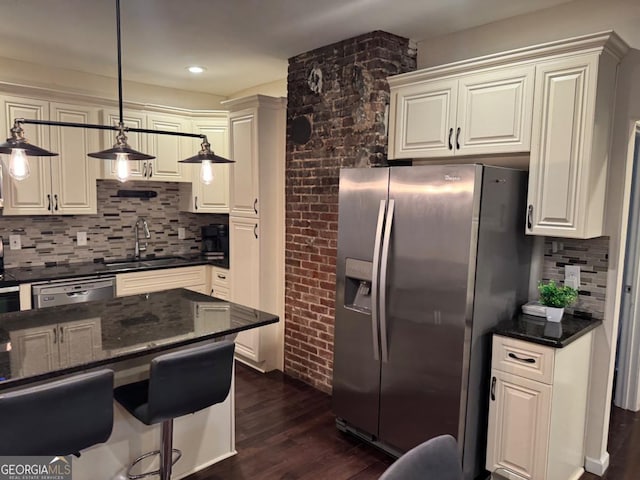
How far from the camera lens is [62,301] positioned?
349cm

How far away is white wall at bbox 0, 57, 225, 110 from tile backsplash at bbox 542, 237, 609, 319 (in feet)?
12.4

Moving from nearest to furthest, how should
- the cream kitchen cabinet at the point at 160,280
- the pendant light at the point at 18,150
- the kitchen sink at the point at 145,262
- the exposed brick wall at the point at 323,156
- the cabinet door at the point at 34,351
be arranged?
the cabinet door at the point at 34,351 → the pendant light at the point at 18,150 → the exposed brick wall at the point at 323,156 → the cream kitchen cabinet at the point at 160,280 → the kitchen sink at the point at 145,262

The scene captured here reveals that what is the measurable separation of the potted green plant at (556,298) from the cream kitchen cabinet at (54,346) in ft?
7.29

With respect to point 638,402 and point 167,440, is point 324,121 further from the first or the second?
point 638,402

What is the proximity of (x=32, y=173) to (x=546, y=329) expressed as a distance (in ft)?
12.5

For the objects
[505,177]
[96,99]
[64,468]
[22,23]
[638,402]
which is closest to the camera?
[64,468]

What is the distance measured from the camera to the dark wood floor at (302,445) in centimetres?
254

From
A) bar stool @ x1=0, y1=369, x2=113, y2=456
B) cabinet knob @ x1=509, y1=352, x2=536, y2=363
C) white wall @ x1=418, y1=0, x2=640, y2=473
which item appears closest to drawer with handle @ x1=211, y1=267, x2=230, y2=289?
bar stool @ x1=0, y1=369, x2=113, y2=456

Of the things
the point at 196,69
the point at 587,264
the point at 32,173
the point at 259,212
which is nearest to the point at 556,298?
the point at 587,264

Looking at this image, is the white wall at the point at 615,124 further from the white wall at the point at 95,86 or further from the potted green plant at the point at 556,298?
the white wall at the point at 95,86

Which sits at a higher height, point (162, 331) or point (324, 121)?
point (324, 121)

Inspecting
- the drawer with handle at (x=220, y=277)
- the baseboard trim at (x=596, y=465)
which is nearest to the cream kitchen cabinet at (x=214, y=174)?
the drawer with handle at (x=220, y=277)

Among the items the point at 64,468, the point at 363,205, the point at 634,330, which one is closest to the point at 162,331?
the point at 64,468

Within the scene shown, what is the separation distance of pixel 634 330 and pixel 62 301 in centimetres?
434
